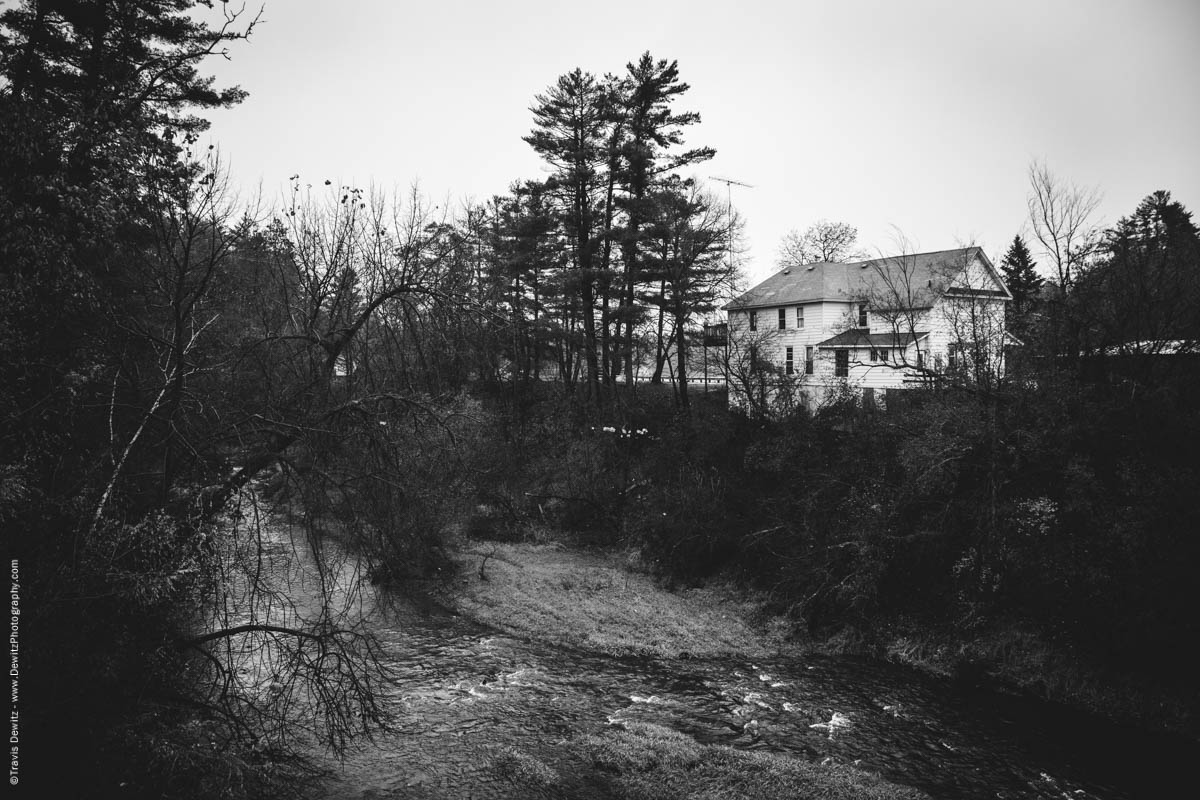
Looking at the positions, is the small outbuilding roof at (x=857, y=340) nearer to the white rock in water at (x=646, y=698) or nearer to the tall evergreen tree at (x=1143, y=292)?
the tall evergreen tree at (x=1143, y=292)

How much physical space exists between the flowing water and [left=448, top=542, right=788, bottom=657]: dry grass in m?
0.86

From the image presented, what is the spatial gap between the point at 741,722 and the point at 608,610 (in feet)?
21.1

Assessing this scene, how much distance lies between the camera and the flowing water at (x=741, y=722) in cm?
966

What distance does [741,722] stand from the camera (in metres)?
11.5

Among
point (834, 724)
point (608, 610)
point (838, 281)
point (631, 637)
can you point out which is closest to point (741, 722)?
point (834, 724)

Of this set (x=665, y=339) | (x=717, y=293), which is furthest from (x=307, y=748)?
(x=665, y=339)

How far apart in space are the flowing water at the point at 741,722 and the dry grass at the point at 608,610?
86 cm

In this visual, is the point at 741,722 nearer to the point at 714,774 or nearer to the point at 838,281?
the point at 714,774

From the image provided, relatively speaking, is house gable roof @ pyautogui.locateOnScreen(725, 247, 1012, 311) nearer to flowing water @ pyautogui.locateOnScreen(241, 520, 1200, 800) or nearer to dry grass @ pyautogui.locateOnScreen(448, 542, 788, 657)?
dry grass @ pyautogui.locateOnScreen(448, 542, 788, 657)

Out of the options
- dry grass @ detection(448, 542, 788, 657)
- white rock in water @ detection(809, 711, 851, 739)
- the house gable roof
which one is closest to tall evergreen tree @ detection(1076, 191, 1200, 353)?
dry grass @ detection(448, 542, 788, 657)

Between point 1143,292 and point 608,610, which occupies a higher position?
point 1143,292

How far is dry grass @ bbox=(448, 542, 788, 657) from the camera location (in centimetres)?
1565

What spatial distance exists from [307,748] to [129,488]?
14.8 feet

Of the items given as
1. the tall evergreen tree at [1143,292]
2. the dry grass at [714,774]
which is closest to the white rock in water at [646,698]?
the dry grass at [714,774]
